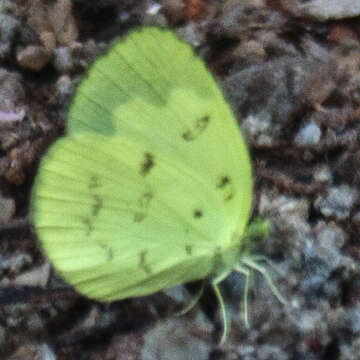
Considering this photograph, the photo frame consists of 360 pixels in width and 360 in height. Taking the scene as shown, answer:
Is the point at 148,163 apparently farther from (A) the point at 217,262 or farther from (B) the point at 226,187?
(A) the point at 217,262

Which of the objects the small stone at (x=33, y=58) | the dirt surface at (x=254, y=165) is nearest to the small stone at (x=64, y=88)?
the dirt surface at (x=254, y=165)

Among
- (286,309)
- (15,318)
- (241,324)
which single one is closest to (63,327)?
(15,318)

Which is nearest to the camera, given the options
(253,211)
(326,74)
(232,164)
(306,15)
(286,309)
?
(232,164)

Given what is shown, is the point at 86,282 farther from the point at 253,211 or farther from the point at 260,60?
the point at 260,60

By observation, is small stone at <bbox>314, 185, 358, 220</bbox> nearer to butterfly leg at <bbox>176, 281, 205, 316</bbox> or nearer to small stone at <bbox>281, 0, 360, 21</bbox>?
butterfly leg at <bbox>176, 281, 205, 316</bbox>

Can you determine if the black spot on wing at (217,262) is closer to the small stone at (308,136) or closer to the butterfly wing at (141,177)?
the butterfly wing at (141,177)

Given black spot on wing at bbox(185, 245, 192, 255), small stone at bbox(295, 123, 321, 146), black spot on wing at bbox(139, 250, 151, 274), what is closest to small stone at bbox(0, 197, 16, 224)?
black spot on wing at bbox(139, 250, 151, 274)
